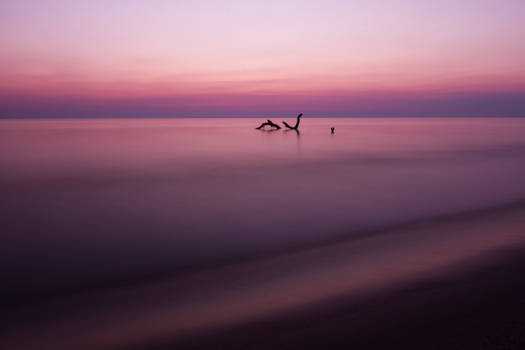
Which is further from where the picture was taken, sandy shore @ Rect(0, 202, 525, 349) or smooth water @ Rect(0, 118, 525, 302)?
smooth water @ Rect(0, 118, 525, 302)

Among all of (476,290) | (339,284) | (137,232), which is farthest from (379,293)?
(137,232)

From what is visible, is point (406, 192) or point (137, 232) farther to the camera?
point (406, 192)

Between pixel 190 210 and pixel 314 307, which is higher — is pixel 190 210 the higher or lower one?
the lower one

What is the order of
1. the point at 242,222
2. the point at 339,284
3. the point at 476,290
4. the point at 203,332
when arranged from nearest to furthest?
the point at 203,332
the point at 476,290
the point at 339,284
the point at 242,222

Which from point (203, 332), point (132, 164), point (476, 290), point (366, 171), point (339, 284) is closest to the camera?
point (203, 332)

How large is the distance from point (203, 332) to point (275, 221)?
465cm

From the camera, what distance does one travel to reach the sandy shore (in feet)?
10.7

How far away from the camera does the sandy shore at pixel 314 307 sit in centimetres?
325

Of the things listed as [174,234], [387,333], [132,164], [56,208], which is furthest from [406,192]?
[132,164]

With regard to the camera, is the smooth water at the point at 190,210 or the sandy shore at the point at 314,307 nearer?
the sandy shore at the point at 314,307

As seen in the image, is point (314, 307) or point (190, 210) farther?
point (190, 210)

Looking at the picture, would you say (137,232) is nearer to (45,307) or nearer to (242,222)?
(242,222)

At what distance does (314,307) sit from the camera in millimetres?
3980

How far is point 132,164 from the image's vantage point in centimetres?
1903
